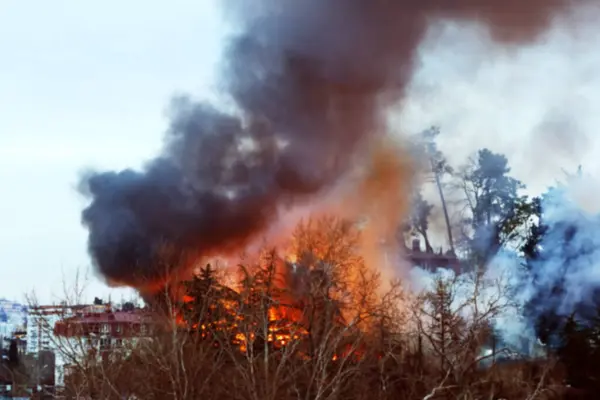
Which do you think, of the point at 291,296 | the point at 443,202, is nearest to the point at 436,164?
the point at 443,202

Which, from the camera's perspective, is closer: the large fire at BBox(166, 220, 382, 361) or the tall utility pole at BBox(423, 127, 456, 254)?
the large fire at BBox(166, 220, 382, 361)

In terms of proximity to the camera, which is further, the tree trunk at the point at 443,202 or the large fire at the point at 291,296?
the tree trunk at the point at 443,202

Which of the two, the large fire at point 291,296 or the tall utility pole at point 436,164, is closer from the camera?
the large fire at point 291,296

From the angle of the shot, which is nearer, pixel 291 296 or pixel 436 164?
pixel 291 296

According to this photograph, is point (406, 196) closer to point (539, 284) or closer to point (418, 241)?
point (418, 241)

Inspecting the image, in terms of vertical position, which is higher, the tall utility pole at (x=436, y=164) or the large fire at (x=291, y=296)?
the tall utility pole at (x=436, y=164)

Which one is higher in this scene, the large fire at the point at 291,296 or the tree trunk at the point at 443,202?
the tree trunk at the point at 443,202

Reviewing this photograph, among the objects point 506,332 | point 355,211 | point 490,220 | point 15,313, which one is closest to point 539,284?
point 506,332

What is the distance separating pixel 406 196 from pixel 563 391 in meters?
16.2

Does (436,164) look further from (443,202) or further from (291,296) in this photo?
(291,296)

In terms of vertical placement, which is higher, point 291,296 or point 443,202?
point 443,202

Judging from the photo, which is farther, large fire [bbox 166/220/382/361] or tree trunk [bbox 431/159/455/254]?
tree trunk [bbox 431/159/455/254]

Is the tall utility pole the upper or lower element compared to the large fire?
upper

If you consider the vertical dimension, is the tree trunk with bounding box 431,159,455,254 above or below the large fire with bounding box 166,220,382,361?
above
